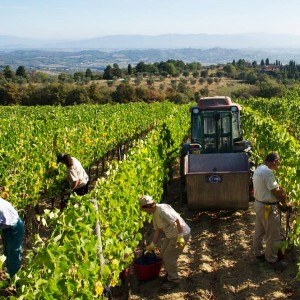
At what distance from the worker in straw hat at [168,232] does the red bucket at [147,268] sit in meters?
0.17

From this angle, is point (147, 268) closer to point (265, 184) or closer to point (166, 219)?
point (166, 219)

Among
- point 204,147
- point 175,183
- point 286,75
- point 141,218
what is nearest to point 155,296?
point 141,218

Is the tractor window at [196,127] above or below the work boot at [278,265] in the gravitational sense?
above

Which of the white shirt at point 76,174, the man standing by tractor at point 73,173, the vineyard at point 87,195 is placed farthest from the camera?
the white shirt at point 76,174

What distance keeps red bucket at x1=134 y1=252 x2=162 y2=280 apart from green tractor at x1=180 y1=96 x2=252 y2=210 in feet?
7.63

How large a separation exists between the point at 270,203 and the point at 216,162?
2.87 meters

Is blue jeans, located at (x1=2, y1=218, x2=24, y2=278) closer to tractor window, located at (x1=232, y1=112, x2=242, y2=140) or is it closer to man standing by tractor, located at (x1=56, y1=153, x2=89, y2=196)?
man standing by tractor, located at (x1=56, y1=153, x2=89, y2=196)

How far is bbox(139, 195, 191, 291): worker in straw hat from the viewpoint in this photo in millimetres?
6043

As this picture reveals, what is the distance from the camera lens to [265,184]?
21.4 feet

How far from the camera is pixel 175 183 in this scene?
40.5ft

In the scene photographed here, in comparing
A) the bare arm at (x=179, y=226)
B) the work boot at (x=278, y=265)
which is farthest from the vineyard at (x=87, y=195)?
the work boot at (x=278, y=265)

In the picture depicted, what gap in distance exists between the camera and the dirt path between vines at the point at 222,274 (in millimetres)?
6039

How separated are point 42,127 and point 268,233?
30.6 feet

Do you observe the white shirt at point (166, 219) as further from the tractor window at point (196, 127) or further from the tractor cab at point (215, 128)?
the tractor window at point (196, 127)
